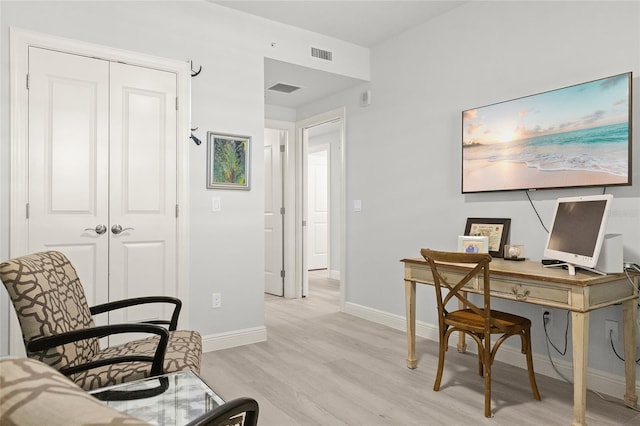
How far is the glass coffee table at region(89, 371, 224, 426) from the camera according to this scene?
120 centimetres

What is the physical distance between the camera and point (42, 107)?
2.75 metres

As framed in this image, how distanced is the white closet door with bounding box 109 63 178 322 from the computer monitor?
2.64m

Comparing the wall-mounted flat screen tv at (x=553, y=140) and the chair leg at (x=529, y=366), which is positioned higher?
the wall-mounted flat screen tv at (x=553, y=140)

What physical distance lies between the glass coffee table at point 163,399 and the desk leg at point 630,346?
2.27 m

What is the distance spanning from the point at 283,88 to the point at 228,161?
160 centimetres

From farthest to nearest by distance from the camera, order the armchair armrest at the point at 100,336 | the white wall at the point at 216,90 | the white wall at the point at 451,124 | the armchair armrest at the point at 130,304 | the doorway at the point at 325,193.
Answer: the doorway at the point at 325,193
the white wall at the point at 216,90
the white wall at the point at 451,124
the armchair armrest at the point at 130,304
the armchair armrest at the point at 100,336

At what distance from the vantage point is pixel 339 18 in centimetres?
374

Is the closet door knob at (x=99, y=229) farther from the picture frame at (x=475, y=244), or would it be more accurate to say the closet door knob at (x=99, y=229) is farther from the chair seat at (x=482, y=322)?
the picture frame at (x=475, y=244)

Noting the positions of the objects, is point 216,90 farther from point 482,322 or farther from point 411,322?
point 482,322

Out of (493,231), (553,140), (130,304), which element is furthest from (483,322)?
(130,304)

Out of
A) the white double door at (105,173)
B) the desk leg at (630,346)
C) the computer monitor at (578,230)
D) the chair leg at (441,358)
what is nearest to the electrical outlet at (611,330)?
the desk leg at (630,346)

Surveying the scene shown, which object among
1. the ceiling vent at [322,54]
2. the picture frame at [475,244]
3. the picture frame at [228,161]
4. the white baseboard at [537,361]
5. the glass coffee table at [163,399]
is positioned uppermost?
the ceiling vent at [322,54]

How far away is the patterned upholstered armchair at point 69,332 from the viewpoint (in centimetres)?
156

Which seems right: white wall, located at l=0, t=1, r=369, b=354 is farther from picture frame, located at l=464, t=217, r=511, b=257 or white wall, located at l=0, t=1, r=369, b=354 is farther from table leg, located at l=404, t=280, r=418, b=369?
picture frame, located at l=464, t=217, r=511, b=257
